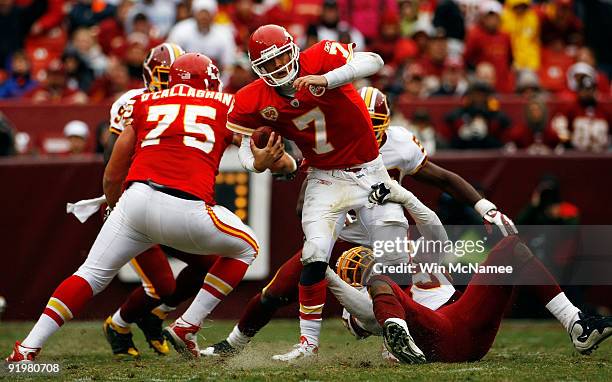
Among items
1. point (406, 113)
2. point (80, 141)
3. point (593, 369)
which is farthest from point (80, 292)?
point (406, 113)

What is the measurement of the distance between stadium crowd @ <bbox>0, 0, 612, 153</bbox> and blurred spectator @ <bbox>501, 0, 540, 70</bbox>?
1 centimetres

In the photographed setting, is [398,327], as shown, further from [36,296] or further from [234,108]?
[36,296]

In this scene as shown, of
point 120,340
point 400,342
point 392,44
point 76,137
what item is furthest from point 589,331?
point 392,44

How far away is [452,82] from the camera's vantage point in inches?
479

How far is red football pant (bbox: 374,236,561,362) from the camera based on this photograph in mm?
6078

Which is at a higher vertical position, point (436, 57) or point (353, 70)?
point (353, 70)

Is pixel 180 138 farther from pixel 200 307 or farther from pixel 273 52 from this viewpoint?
pixel 200 307

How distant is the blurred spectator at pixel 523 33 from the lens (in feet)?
43.4

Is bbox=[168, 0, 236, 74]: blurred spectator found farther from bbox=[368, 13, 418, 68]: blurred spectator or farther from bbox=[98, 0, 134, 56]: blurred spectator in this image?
bbox=[368, 13, 418, 68]: blurred spectator

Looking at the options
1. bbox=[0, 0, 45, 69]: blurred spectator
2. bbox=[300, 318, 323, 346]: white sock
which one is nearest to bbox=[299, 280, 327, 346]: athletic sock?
bbox=[300, 318, 323, 346]: white sock

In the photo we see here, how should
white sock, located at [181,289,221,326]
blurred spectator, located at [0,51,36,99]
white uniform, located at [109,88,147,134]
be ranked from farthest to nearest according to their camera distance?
blurred spectator, located at [0,51,36,99] < white uniform, located at [109,88,147,134] < white sock, located at [181,289,221,326]

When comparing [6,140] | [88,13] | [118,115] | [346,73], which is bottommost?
[6,140]

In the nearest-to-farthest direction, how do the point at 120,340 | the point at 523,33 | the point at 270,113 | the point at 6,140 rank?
1. the point at 270,113
2. the point at 120,340
3. the point at 6,140
4. the point at 523,33

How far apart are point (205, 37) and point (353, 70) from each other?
603 centimetres
